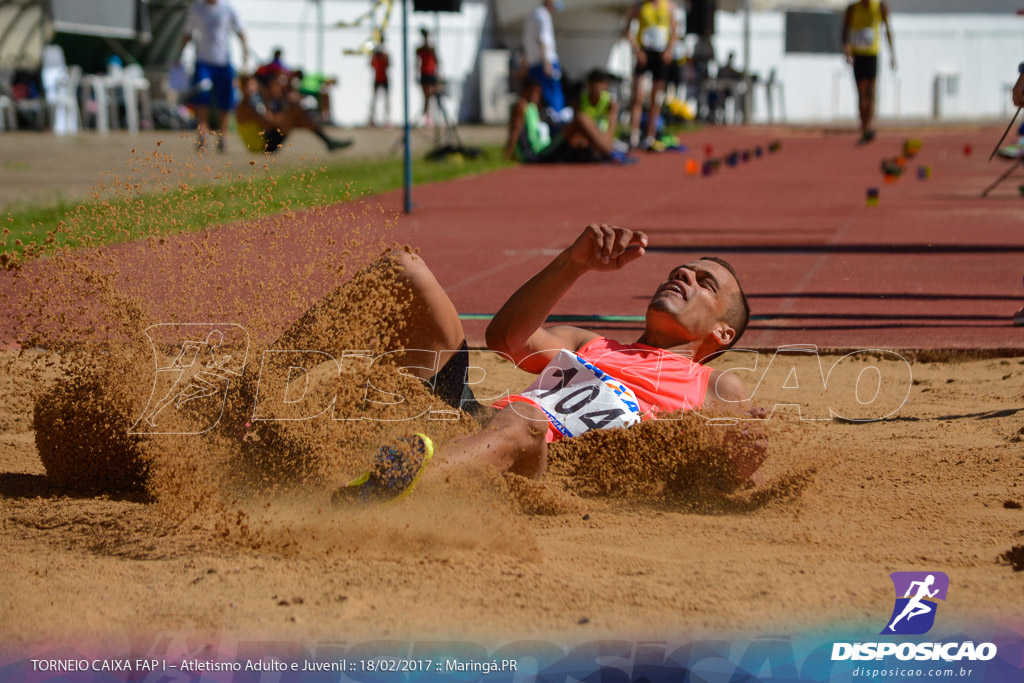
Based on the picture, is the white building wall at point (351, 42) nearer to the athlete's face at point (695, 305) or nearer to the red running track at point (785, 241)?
the red running track at point (785, 241)

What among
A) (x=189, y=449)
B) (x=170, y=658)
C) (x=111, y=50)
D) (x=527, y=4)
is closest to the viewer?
(x=170, y=658)

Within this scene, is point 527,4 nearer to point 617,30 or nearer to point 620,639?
point 617,30

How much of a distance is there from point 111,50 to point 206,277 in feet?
69.8

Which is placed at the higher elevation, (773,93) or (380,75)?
(380,75)

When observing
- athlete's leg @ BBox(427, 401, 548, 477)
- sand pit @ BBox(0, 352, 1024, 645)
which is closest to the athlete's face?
sand pit @ BBox(0, 352, 1024, 645)

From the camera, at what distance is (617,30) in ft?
85.6

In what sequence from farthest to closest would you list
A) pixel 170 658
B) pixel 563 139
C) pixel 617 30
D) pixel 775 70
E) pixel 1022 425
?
pixel 775 70 < pixel 617 30 < pixel 563 139 < pixel 1022 425 < pixel 170 658

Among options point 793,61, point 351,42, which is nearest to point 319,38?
point 351,42

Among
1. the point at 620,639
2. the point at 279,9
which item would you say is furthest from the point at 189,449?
the point at 279,9

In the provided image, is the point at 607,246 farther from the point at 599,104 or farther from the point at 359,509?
the point at 599,104

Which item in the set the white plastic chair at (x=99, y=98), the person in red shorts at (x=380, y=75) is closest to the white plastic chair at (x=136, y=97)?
the white plastic chair at (x=99, y=98)

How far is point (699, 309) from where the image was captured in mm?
3301

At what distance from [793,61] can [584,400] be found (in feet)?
94.9

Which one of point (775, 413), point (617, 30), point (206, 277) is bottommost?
point (775, 413)
